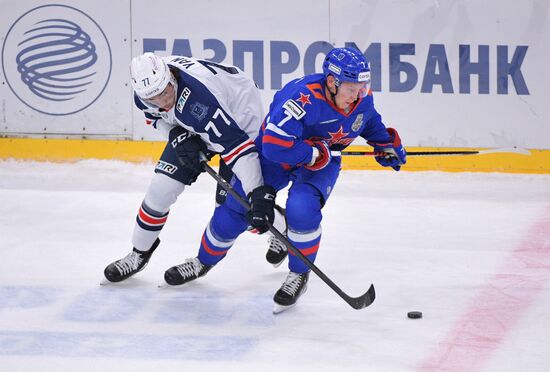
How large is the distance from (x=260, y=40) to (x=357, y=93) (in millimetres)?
2558

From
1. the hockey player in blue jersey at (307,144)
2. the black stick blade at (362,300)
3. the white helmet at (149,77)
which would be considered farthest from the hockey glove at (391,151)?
the white helmet at (149,77)

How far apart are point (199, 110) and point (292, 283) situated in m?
0.72

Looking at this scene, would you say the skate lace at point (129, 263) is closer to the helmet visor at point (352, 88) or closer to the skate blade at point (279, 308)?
the skate blade at point (279, 308)

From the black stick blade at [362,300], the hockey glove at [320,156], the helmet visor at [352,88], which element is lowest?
the black stick blade at [362,300]

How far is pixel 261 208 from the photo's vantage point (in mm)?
3207

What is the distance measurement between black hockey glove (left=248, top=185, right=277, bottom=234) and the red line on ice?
0.72m

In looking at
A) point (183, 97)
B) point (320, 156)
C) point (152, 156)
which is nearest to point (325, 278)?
point (320, 156)

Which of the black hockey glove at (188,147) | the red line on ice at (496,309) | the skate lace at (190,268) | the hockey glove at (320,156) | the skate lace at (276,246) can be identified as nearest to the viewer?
the red line on ice at (496,309)

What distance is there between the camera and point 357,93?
3.23 metres

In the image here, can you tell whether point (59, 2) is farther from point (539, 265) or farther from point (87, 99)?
point (539, 265)

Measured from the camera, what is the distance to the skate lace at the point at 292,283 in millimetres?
3359

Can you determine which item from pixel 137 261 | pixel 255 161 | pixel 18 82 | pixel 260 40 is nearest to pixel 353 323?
pixel 255 161

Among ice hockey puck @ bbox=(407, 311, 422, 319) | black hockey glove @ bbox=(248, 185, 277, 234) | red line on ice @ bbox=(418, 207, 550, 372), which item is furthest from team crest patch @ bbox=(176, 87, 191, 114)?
red line on ice @ bbox=(418, 207, 550, 372)

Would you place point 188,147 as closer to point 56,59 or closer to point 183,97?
point 183,97
